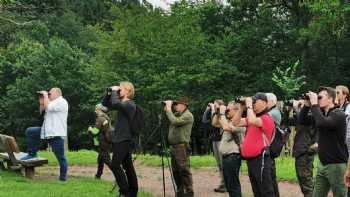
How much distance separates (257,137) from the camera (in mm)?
7820

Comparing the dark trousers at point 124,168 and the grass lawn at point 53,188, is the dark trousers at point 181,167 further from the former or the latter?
the dark trousers at point 124,168

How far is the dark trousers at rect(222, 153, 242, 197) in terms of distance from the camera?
9188mm

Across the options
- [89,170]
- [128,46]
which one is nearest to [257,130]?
[89,170]

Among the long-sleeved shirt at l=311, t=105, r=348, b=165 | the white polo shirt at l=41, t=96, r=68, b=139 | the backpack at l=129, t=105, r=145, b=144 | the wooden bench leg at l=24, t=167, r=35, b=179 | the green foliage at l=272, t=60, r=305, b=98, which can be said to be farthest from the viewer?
the green foliage at l=272, t=60, r=305, b=98

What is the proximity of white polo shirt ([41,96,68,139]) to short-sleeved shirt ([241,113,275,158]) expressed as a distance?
191 inches

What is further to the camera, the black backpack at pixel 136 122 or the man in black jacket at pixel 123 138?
the black backpack at pixel 136 122

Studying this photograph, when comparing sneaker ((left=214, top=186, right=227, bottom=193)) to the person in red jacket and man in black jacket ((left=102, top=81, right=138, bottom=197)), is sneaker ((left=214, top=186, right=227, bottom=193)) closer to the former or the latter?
man in black jacket ((left=102, top=81, right=138, bottom=197))

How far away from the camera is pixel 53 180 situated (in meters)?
12.3

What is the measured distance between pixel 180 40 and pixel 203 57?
1.38 metres

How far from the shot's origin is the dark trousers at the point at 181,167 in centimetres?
1048

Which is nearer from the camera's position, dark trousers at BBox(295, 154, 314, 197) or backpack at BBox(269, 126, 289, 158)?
backpack at BBox(269, 126, 289, 158)

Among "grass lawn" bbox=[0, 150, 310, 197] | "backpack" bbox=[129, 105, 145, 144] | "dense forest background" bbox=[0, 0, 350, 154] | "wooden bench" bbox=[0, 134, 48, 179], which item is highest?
"dense forest background" bbox=[0, 0, 350, 154]

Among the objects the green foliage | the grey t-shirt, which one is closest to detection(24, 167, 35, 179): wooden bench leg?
the grey t-shirt

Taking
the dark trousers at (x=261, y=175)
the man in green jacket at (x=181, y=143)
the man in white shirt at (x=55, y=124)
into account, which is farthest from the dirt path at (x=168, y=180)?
the dark trousers at (x=261, y=175)
